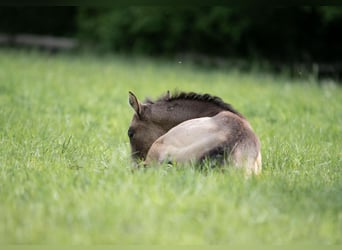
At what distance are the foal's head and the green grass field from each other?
0.86 ft

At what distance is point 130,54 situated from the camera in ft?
72.0

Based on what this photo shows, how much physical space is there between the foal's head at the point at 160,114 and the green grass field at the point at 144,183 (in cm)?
26

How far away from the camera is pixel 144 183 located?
5398mm

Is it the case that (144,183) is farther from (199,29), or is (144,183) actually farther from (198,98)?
(199,29)

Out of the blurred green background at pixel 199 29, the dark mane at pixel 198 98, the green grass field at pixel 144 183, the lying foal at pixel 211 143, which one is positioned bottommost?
the green grass field at pixel 144 183

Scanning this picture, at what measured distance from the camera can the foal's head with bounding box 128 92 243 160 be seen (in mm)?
6902

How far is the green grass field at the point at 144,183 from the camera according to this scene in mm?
4410

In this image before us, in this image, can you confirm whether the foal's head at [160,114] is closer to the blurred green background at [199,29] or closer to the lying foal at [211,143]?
the lying foal at [211,143]

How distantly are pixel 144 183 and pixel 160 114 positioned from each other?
173 centimetres

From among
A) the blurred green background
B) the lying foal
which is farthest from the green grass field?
the blurred green background

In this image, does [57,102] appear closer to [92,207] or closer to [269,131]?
[269,131]

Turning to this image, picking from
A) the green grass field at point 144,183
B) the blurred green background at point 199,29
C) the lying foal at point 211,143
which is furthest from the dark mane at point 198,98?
the blurred green background at point 199,29

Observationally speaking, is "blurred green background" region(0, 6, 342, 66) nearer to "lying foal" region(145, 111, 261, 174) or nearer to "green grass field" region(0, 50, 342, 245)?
"green grass field" region(0, 50, 342, 245)

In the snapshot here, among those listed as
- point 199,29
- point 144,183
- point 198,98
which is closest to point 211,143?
point 144,183
